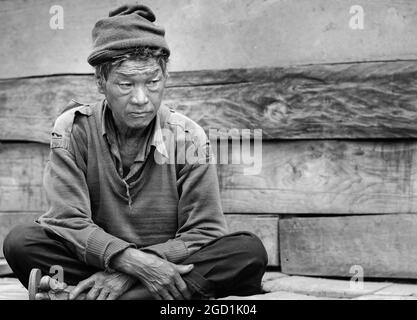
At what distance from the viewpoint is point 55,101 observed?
16.3 feet

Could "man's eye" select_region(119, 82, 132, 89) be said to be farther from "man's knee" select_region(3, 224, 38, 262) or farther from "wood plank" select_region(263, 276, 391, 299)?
"wood plank" select_region(263, 276, 391, 299)

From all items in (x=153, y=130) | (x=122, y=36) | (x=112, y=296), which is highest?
(x=122, y=36)

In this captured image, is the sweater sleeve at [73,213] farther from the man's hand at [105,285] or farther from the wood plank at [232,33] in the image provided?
the wood plank at [232,33]

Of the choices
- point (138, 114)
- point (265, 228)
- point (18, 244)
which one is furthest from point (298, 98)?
point (18, 244)

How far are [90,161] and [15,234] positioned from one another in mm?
461

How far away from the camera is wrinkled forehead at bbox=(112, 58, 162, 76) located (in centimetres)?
365

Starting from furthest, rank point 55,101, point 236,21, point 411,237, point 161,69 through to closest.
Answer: point 55,101
point 236,21
point 411,237
point 161,69

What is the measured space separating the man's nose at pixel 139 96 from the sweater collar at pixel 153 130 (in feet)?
0.68

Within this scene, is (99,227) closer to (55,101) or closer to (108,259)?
(108,259)

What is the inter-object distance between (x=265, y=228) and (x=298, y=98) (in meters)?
0.76

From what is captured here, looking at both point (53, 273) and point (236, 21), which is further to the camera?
point (236, 21)

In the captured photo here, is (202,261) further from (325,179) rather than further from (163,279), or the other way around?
(325,179)

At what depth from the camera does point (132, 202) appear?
3791mm

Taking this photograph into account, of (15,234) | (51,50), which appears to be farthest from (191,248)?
(51,50)
